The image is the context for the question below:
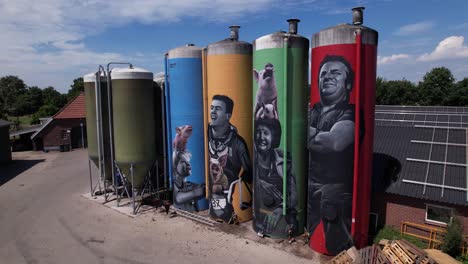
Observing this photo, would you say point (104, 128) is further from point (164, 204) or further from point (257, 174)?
point (257, 174)

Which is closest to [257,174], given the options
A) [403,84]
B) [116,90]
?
[116,90]

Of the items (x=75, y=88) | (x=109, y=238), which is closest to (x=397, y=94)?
(x=109, y=238)

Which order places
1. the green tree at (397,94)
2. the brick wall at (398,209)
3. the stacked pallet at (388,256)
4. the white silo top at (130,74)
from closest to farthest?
1. the stacked pallet at (388,256)
2. the brick wall at (398,209)
3. the white silo top at (130,74)
4. the green tree at (397,94)

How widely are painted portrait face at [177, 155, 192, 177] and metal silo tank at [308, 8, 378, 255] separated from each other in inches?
313

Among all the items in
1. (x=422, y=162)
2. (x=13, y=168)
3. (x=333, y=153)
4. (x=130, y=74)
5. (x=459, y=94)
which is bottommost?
(x=13, y=168)

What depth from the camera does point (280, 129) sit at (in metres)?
15.2

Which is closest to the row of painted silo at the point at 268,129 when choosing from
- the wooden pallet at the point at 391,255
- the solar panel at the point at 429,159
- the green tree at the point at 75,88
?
the wooden pallet at the point at 391,255

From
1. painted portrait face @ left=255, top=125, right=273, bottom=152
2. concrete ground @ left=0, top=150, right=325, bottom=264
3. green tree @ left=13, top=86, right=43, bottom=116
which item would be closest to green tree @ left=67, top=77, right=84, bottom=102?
green tree @ left=13, top=86, right=43, bottom=116

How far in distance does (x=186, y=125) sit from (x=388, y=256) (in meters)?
12.2

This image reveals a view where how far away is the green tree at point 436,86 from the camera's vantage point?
68625 millimetres

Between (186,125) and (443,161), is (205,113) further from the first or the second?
(443,161)

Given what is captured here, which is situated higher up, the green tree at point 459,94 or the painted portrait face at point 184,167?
the green tree at point 459,94

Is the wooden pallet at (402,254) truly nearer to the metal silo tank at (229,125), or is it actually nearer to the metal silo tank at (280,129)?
the metal silo tank at (280,129)

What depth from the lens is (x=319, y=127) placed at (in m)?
13.8
